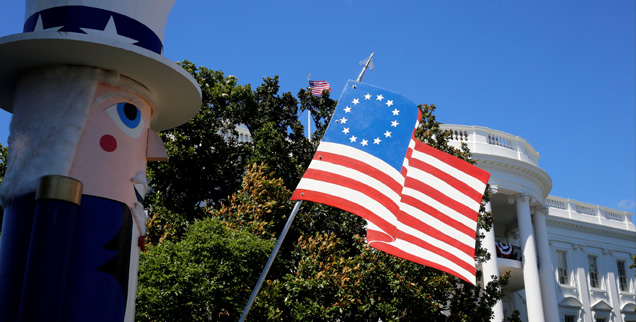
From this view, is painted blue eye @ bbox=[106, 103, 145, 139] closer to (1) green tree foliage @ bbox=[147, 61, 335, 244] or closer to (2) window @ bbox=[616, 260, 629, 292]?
(1) green tree foliage @ bbox=[147, 61, 335, 244]

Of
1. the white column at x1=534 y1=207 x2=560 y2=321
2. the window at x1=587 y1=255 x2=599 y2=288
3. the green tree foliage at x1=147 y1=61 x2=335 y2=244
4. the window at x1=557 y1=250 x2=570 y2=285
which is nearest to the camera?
the green tree foliage at x1=147 y1=61 x2=335 y2=244

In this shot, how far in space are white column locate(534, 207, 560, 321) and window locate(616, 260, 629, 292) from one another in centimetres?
1074

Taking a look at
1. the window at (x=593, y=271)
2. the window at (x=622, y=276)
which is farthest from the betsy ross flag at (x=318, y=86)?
the window at (x=622, y=276)

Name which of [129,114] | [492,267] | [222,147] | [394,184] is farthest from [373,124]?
[492,267]

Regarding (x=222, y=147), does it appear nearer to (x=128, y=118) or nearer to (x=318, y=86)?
(x=318, y=86)

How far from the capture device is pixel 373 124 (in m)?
9.54

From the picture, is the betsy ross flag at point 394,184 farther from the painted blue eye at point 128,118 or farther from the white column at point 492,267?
the white column at point 492,267

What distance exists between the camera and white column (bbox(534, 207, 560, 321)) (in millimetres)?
27297

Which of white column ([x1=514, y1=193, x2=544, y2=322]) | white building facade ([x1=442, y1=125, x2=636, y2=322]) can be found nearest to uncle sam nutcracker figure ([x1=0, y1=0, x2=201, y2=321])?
white building facade ([x1=442, y1=125, x2=636, y2=322])

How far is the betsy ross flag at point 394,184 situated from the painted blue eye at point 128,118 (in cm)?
250

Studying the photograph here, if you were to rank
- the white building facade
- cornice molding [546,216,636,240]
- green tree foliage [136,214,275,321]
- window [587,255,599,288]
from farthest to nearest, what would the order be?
1. window [587,255,599,288]
2. cornice molding [546,216,636,240]
3. the white building facade
4. green tree foliage [136,214,275,321]

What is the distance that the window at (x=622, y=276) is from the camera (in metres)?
36.4

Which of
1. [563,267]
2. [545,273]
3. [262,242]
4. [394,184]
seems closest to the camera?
[394,184]

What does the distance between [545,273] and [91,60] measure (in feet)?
83.8
